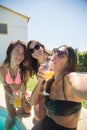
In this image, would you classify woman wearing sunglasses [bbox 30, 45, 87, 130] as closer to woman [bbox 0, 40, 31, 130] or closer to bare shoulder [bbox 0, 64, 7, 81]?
woman [bbox 0, 40, 31, 130]

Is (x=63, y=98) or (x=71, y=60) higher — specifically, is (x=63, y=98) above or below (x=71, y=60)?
below

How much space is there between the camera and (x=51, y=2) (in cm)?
923

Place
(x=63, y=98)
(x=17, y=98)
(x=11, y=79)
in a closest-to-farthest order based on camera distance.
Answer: (x=63, y=98), (x=17, y=98), (x=11, y=79)

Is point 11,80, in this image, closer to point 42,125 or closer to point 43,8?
point 42,125

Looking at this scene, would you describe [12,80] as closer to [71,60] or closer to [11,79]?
[11,79]

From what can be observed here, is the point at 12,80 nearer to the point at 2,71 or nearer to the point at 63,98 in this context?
the point at 2,71

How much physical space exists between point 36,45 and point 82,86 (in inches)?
117

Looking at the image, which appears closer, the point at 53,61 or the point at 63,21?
the point at 53,61

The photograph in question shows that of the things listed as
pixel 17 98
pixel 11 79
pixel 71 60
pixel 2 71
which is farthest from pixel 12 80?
pixel 71 60

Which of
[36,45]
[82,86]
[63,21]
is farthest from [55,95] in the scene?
[63,21]

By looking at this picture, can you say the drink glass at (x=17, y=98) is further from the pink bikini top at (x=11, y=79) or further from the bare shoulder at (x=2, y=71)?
the bare shoulder at (x=2, y=71)

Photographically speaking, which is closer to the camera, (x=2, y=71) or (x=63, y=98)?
(x=63, y=98)

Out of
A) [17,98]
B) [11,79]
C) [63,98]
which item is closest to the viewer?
[63,98]

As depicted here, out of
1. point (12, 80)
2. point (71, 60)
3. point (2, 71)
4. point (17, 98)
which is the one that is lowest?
point (17, 98)
